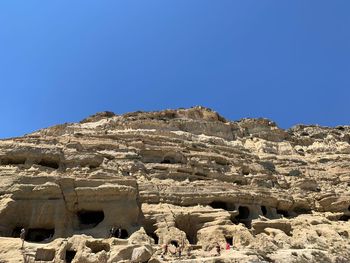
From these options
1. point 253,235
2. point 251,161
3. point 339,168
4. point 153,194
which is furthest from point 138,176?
point 339,168

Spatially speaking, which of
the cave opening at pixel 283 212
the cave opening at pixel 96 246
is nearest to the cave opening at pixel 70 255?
the cave opening at pixel 96 246

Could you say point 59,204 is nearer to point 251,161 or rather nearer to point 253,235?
point 253,235

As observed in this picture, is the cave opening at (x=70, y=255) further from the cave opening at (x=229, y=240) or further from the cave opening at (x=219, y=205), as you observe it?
the cave opening at (x=219, y=205)

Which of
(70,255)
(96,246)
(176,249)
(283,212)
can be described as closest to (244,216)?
(283,212)

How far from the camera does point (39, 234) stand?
22.1m

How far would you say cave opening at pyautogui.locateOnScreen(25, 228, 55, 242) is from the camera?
21688 mm

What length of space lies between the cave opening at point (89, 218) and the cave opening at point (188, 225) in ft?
14.5

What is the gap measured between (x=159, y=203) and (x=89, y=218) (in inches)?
166

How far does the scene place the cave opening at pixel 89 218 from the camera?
909 inches

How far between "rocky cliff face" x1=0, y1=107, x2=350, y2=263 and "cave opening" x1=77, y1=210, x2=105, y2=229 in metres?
0.07

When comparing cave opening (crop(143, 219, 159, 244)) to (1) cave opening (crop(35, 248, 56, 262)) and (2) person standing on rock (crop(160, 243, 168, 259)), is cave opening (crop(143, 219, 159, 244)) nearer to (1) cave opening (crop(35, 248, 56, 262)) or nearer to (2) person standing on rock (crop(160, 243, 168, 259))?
(2) person standing on rock (crop(160, 243, 168, 259))

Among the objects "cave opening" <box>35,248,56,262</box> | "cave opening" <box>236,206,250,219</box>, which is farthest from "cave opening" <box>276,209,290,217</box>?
"cave opening" <box>35,248,56,262</box>

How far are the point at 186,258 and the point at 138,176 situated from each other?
9702mm

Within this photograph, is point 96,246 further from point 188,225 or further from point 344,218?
point 344,218
